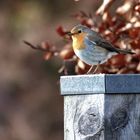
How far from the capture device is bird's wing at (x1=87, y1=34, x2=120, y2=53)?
6.22 m

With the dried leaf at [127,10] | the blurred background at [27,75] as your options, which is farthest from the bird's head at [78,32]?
the blurred background at [27,75]

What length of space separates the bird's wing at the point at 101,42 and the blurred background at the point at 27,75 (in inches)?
262

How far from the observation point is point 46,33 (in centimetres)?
1330

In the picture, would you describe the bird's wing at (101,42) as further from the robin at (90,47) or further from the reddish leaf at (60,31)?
Result: the reddish leaf at (60,31)

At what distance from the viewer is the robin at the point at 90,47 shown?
6.31 meters

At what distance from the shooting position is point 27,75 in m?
13.7

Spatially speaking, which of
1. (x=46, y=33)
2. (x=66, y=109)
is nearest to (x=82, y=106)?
(x=66, y=109)

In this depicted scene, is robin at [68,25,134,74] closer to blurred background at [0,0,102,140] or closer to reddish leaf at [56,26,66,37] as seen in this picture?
reddish leaf at [56,26,66,37]

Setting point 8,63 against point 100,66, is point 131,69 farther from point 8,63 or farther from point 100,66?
point 8,63

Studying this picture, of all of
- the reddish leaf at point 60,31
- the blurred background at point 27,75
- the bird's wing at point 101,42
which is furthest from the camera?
the blurred background at point 27,75

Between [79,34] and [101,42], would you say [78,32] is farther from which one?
[101,42]

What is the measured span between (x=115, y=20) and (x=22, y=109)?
7849 mm

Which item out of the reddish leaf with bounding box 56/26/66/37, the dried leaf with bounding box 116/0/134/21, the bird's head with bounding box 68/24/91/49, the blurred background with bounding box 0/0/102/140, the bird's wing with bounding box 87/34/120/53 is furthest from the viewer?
the blurred background with bounding box 0/0/102/140

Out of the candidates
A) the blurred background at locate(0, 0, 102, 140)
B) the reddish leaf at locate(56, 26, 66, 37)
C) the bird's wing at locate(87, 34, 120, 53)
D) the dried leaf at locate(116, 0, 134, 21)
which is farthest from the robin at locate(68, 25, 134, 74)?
the blurred background at locate(0, 0, 102, 140)
